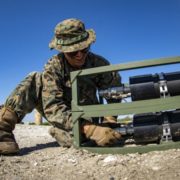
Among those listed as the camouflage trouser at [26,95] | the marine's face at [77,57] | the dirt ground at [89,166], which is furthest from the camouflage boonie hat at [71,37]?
the dirt ground at [89,166]

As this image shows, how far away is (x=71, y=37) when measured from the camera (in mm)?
4387

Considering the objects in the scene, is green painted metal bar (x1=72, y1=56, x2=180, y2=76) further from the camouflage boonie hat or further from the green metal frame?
the camouflage boonie hat

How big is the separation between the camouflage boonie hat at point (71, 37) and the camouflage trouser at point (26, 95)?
1.57 feet

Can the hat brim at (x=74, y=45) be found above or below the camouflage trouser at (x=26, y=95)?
above

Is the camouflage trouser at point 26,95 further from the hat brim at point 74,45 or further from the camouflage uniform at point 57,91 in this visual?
the hat brim at point 74,45

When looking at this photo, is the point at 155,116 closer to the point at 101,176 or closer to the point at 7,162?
the point at 101,176

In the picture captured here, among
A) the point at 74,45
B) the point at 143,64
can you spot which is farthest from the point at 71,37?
the point at 143,64

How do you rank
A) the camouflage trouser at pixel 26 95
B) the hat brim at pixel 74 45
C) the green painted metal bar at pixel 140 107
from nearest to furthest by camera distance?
the green painted metal bar at pixel 140 107 → the hat brim at pixel 74 45 → the camouflage trouser at pixel 26 95

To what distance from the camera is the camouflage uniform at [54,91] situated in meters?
4.27

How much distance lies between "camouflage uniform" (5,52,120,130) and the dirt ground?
50cm

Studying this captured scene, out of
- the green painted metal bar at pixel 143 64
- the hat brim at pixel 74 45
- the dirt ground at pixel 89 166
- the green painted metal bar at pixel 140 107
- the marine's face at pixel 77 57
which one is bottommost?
the dirt ground at pixel 89 166

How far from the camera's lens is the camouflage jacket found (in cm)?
421

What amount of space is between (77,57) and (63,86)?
1.36ft

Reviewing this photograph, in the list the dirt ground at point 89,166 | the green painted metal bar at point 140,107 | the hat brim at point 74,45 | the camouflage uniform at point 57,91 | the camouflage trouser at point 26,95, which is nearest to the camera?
the dirt ground at point 89,166
